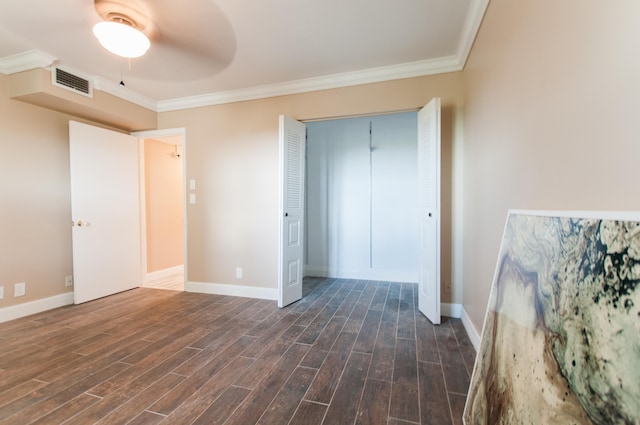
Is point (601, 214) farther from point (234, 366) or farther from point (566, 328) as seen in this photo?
point (234, 366)

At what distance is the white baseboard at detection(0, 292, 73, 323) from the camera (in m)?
2.72

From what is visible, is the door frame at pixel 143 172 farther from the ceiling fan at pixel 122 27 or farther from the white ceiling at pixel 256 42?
the ceiling fan at pixel 122 27

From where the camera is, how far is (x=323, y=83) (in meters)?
3.13

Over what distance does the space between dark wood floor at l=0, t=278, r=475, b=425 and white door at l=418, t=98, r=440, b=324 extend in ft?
0.80

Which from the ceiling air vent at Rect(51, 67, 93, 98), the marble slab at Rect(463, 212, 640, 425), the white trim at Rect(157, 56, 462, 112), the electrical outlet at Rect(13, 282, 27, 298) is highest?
the white trim at Rect(157, 56, 462, 112)

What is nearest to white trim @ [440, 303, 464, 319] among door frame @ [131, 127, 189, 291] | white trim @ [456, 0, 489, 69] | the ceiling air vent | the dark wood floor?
the dark wood floor

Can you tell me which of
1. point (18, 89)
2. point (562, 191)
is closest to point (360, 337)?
point (562, 191)

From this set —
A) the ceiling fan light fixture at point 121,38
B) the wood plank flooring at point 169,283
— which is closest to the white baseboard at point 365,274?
the wood plank flooring at point 169,283

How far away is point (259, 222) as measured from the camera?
3461 mm

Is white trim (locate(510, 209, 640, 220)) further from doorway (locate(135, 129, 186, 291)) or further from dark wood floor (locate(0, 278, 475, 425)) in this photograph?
doorway (locate(135, 129, 186, 291))

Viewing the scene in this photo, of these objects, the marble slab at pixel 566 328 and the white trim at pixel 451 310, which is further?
the white trim at pixel 451 310

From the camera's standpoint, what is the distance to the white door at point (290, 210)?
10.0 ft

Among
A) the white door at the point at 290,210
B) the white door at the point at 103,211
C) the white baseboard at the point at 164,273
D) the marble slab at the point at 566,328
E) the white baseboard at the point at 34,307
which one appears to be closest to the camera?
the marble slab at the point at 566,328

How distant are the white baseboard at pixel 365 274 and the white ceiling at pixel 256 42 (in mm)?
2759
